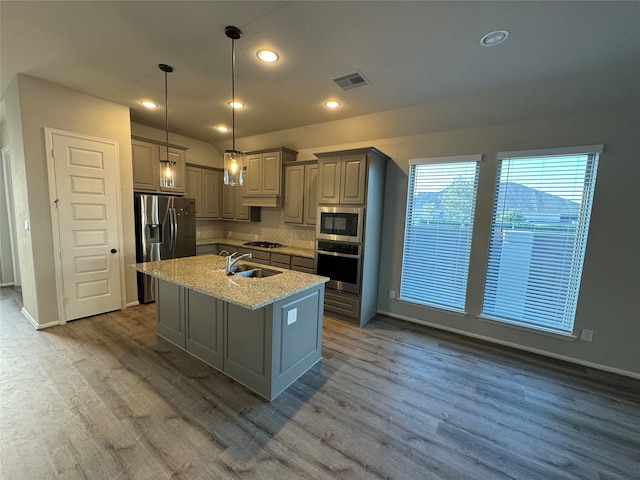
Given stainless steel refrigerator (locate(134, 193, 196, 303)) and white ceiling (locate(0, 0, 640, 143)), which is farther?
stainless steel refrigerator (locate(134, 193, 196, 303))

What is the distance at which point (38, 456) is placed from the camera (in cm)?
163

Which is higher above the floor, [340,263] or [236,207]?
[236,207]

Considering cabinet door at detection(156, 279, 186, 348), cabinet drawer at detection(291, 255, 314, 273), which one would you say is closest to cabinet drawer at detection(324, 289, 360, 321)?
cabinet drawer at detection(291, 255, 314, 273)

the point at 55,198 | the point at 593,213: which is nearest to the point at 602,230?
the point at 593,213

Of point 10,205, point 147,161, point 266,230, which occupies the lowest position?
point 266,230

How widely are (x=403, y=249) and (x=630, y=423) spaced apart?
2587 millimetres

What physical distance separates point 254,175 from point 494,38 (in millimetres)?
3925

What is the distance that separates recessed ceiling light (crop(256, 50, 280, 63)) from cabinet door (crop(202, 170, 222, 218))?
339cm

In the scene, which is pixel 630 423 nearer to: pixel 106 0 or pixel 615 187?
pixel 615 187

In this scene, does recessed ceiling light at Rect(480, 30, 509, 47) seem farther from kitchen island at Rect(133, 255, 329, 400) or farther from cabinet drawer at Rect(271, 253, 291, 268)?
cabinet drawer at Rect(271, 253, 291, 268)

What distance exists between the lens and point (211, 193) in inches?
213

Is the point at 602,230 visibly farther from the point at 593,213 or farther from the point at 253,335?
the point at 253,335

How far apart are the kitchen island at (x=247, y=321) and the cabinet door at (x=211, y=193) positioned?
2.64 m

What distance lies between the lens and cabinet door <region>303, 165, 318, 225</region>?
438cm
